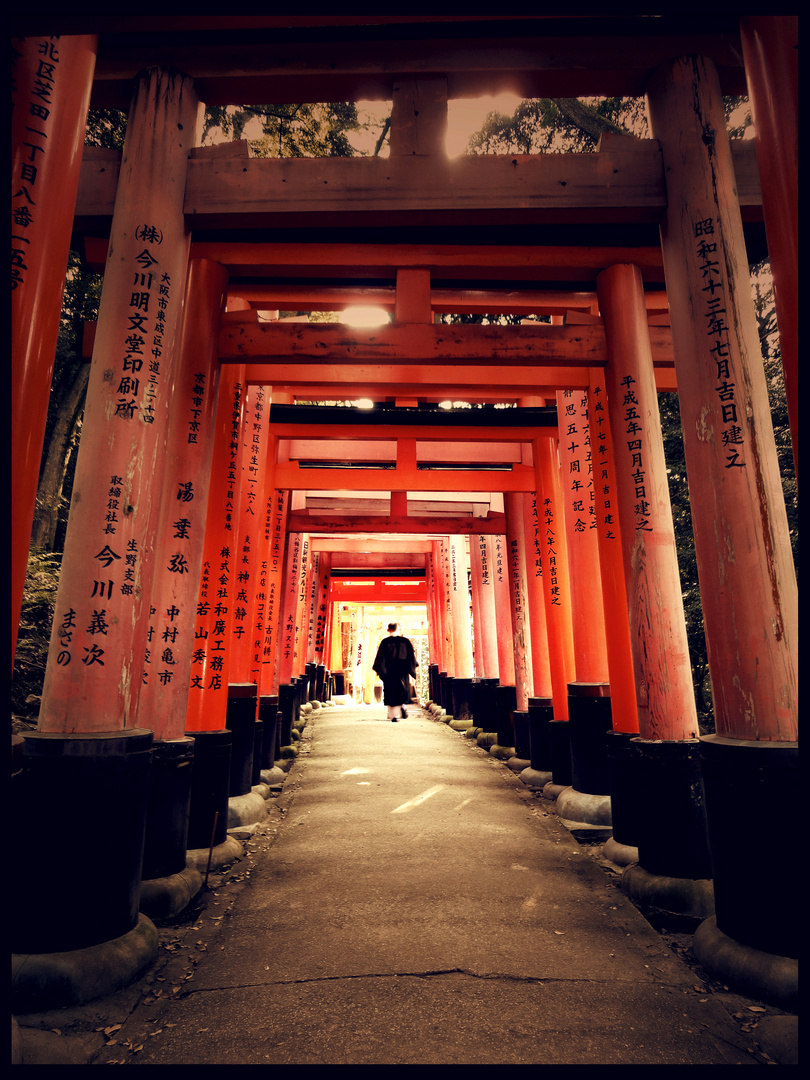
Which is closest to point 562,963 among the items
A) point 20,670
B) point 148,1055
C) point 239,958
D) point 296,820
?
point 239,958

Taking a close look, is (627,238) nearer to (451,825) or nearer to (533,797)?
(451,825)

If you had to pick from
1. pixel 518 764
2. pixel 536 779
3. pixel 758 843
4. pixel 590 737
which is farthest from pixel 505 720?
pixel 758 843

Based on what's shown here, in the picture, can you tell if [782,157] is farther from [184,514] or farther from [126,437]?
[184,514]

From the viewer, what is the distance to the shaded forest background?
25.3ft

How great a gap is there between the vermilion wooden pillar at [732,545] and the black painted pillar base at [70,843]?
2562mm

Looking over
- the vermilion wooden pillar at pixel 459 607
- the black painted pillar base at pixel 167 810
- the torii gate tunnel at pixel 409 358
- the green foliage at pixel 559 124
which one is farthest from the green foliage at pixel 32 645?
the green foliage at pixel 559 124

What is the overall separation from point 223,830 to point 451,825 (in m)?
1.84

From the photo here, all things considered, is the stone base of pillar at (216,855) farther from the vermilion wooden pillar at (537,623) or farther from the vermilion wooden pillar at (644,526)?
the vermilion wooden pillar at (537,623)

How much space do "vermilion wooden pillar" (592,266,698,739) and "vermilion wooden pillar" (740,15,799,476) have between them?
1845 millimetres

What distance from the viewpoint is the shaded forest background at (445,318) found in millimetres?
7723

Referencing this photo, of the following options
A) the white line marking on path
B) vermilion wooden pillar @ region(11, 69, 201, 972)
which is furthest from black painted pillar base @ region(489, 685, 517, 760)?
vermilion wooden pillar @ region(11, 69, 201, 972)

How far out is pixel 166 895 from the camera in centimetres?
318

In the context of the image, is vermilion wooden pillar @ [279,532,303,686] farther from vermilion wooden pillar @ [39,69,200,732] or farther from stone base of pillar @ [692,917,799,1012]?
stone base of pillar @ [692,917,799,1012]

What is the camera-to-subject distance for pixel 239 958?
2.70 meters
